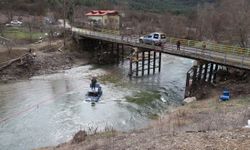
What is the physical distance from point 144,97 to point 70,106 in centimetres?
786

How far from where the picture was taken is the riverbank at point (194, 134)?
16141 millimetres

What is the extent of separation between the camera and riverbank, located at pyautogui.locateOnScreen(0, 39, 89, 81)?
4484 centimetres

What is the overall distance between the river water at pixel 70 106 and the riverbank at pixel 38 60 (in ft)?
7.58

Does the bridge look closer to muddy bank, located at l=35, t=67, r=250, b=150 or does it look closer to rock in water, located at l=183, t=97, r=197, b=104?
rock in water, located at l=183, t=97, r=197, b=104

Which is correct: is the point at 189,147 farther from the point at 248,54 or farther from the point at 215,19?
the point at 215,19

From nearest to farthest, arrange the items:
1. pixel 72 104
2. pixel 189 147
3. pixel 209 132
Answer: pixel 189 147, pixel 209 132, pixel 72 104

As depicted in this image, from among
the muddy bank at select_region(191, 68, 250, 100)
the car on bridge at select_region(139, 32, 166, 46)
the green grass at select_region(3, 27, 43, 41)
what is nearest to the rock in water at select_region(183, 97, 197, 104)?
the muddy bank at select_region(191, 68, 250, 100)

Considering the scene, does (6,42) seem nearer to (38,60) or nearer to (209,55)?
(38,60)

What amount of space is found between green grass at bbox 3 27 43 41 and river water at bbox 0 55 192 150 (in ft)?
57.9

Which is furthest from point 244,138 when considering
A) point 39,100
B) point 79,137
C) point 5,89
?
point 5,89

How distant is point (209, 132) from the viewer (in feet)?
58.6

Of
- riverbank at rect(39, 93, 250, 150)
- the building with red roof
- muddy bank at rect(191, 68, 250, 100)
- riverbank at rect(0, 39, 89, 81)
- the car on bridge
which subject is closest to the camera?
riverbank at rect(39, 93, 250, 150)

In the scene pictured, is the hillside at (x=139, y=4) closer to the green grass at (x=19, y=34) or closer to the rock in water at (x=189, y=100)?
the green grass at (x=19, y=34)

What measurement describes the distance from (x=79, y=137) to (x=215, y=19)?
6832 cm
